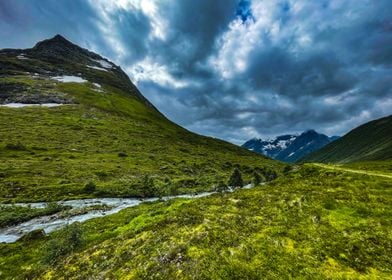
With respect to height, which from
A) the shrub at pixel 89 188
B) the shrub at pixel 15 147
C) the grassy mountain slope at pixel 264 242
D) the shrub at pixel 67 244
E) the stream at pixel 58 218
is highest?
the shrub at pixel 15 147

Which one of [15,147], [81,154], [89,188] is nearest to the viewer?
[89,188]

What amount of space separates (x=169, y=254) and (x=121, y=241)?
13.1 feet

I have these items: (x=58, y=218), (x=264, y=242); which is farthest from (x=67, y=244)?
(x=58, y=218)

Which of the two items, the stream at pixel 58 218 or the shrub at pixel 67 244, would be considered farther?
the stream at pixel 58 218

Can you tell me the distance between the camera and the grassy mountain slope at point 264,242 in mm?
11172

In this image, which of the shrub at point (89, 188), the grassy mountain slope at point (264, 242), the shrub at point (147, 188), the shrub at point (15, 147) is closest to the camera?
the grassy mountain slope at point (264, 242)

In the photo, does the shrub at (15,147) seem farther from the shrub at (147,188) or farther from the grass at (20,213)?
the grass at (20,213)

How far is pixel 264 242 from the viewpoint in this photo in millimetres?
12773

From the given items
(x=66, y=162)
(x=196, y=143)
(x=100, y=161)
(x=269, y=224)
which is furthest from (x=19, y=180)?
(x=196, y=143)

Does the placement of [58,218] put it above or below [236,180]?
below

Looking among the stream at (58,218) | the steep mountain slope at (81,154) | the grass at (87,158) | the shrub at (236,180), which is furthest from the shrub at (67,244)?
the shrub at (236,180)

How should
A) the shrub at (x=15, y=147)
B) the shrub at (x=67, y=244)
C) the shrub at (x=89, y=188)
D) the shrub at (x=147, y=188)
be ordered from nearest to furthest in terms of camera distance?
the shrub at (x=67, y=244) < the shrub at (x=89, y=188) < the shrub at (x=147, y=188) < the shrub at (x=15, y=147)

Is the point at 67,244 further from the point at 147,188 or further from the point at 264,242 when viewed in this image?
the point at 147,188

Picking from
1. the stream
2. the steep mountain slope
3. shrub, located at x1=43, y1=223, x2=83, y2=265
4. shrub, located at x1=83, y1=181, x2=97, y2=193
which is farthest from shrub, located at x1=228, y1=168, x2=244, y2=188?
shrub, located at x1=43, y1=223, x2=83, y2=265
